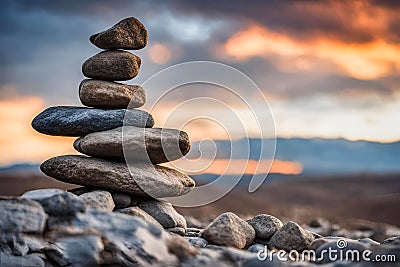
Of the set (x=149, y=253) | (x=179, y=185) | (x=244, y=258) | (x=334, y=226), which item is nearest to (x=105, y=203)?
(x=179, y=185)

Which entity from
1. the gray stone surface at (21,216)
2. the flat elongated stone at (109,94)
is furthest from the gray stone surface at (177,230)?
the gray stone surface at (21,216)

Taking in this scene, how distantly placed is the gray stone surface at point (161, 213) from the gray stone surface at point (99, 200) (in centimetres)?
141

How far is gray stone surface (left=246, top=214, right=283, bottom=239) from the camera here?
12.9m

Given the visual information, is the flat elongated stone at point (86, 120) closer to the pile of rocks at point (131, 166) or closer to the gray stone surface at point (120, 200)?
the pile of rocks at point (131, 166)

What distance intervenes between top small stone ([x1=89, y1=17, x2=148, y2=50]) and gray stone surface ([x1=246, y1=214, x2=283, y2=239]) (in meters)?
5.32

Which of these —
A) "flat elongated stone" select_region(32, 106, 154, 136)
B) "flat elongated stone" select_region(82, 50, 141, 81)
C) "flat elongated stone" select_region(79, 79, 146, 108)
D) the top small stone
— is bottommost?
"flat elongated stone" select_region(32, 106, 154, 136)

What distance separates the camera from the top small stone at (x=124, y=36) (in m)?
13.4

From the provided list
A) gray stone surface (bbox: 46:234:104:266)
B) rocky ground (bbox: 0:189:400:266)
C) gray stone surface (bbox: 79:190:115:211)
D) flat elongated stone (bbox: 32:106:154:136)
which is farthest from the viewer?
flat elongated stone (bbox: 32:106:154:136)

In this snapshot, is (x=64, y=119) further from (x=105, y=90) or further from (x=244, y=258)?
(x=244, y=258)

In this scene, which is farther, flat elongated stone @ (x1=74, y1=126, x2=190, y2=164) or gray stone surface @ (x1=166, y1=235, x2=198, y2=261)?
flat elongated stone @ (x1=74, y1=126, x2=190, y2=164)

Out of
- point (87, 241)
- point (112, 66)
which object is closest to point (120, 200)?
point (112, 66)

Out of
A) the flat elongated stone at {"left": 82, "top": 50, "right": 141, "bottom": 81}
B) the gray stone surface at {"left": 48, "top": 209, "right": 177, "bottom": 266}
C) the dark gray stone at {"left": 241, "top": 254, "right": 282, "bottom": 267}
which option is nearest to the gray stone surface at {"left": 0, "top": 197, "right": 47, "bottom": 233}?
the gray stone surface at {"left": 48, "top": 209, "right": 177, "bottom": 266}

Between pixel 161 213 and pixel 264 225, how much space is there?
2556 mm

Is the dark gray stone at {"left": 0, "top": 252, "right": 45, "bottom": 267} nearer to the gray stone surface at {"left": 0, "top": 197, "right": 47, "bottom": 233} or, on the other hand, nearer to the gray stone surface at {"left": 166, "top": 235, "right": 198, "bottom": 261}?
the gray stone surface at {"left": 0, "top": 197, "right": 47, "bottom": 233}
